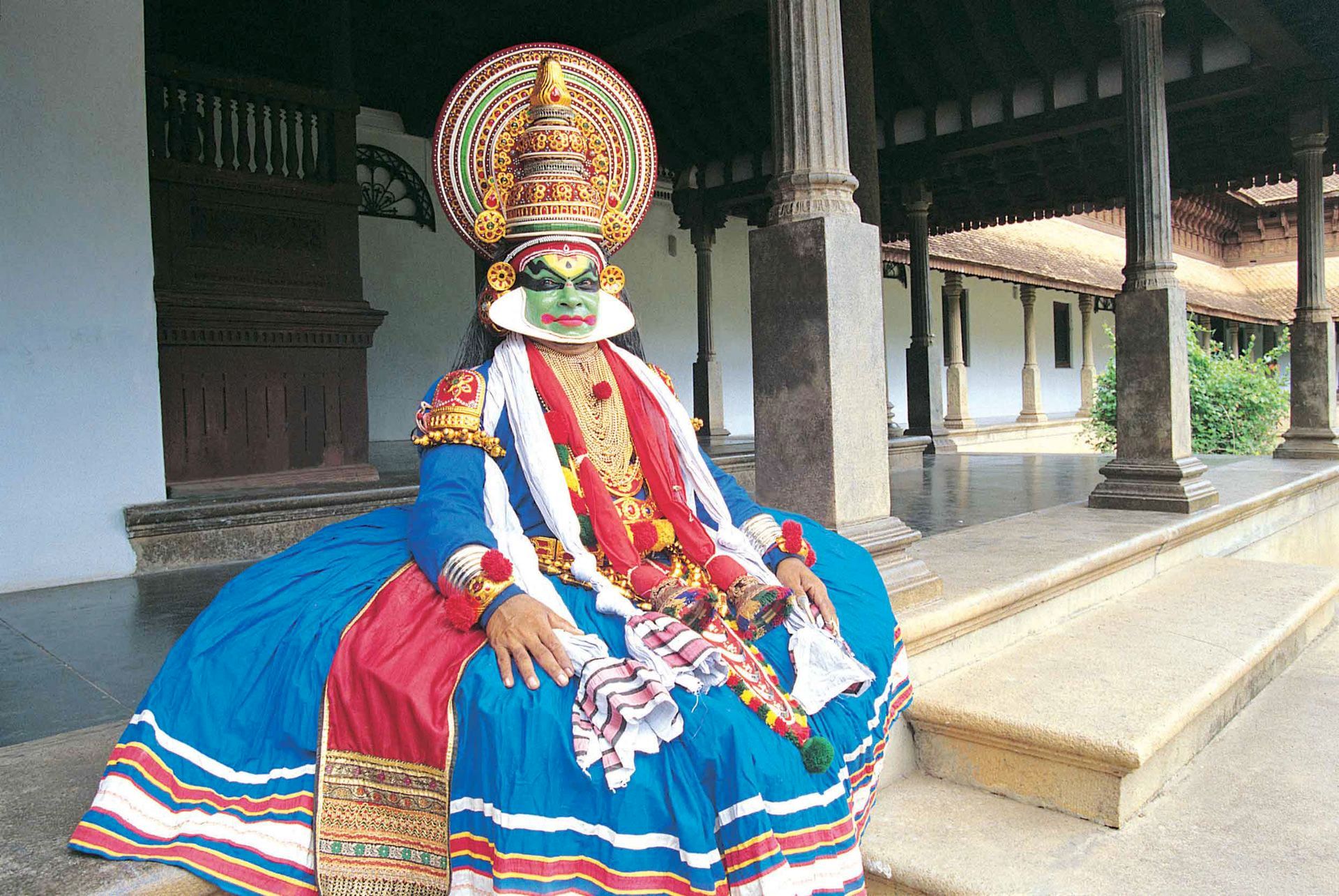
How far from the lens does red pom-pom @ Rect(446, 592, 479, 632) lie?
165 cm

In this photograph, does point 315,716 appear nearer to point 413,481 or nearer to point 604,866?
point 604,866

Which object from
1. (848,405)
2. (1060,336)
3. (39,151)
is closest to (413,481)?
(39,151)

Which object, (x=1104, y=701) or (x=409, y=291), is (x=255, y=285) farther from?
(x=1104, y=701)

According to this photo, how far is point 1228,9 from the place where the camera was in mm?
6371

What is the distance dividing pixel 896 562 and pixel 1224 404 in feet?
29.6

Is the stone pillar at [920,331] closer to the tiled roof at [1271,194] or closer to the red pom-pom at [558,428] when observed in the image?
the red pom-pom at [558,428]

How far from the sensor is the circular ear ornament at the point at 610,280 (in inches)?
87.2

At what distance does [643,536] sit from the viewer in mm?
2047

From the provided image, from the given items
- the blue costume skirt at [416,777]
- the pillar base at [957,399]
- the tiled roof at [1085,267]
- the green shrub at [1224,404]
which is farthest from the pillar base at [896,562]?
the pillar base at [957,399]

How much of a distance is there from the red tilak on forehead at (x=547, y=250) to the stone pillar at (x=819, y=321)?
907 mm

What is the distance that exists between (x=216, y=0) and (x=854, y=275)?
6.07m

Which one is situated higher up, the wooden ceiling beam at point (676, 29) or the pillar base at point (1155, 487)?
the wooden ceiling beam at point (676, 29)

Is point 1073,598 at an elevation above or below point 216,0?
below

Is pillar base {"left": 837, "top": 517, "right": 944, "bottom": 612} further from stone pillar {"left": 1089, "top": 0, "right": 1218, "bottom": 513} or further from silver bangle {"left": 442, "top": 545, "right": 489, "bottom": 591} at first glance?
stone pillar {"left": 1089, "top": 0, "right": 1218, "bottom": 513}
